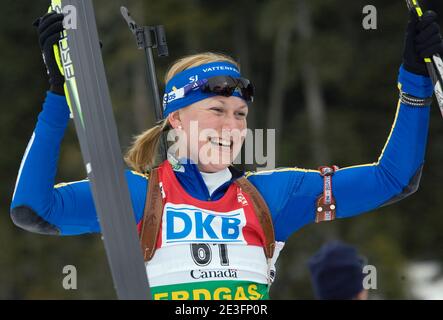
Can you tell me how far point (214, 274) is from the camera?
3.14 meters

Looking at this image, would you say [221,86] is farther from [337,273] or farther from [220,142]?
[337,273]

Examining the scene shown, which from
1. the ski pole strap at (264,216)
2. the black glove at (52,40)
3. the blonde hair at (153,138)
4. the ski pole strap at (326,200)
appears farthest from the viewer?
the blonde hair at (153,138)

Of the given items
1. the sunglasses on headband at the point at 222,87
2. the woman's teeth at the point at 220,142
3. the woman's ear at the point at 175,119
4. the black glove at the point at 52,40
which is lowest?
the woman's teeth at the point at 220,142

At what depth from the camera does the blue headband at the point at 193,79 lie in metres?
3.37

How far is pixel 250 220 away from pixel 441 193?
16184mm

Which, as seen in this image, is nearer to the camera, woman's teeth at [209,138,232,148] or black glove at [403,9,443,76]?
black glove at [403,9,443,76]

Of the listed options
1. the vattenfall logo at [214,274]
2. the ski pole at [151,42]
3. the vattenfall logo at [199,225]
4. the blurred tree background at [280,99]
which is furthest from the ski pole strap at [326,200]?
the blurred tree background at [280,99]

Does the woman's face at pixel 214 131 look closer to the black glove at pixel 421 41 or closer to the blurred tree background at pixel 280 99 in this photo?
the black glove at pixel 421 41

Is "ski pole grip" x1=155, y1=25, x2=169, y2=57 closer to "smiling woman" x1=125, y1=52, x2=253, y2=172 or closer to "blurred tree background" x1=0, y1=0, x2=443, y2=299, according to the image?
"smiling woman" x1=125, y1=52, x2=253, y2=172

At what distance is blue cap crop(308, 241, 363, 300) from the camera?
4277 millimetres

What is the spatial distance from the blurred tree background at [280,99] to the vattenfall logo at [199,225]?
46.0 feet

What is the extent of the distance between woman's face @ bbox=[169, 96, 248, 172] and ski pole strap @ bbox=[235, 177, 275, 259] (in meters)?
0.14

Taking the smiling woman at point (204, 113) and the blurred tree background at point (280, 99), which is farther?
the blurred tree background at point (280, 99)

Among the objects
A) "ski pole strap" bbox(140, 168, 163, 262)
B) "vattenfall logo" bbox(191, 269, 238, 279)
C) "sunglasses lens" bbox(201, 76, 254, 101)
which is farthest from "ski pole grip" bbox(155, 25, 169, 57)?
"vattenfall logo" bbox(191, 269, 238, 279)
